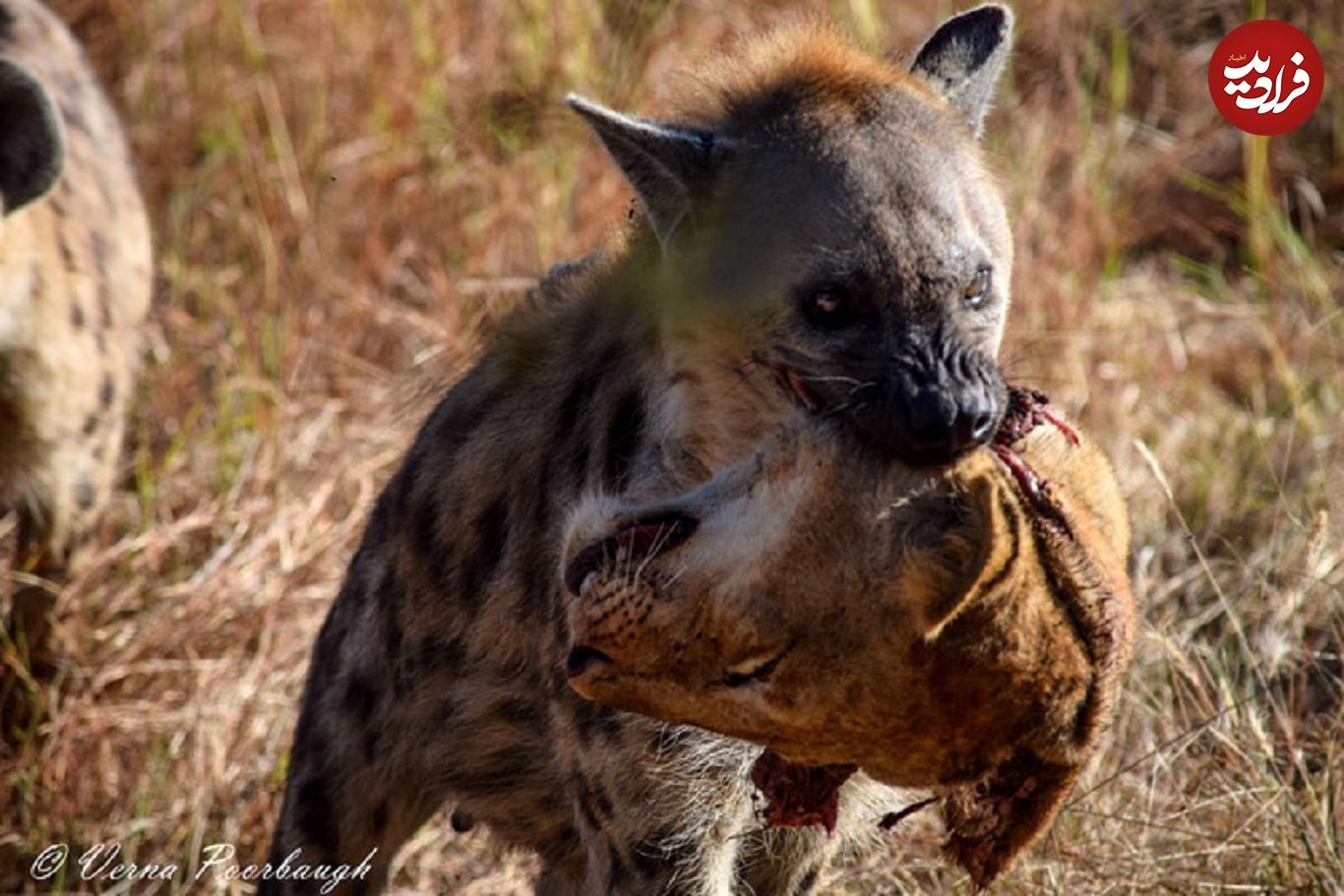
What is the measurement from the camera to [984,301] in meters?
2.81

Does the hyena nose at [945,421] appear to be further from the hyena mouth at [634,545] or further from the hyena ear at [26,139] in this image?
the hyena ear at [26,139]

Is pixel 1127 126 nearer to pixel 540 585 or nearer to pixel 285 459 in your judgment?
pixel 285 459

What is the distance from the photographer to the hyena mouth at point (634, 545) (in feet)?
7.38

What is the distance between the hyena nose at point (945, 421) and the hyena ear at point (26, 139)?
258 centimetres

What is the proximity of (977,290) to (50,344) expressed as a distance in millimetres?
2395

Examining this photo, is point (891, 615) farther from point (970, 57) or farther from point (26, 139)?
point (26, 139)

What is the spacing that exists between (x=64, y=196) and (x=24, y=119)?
0.33 meters

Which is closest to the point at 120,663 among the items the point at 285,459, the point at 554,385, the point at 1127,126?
the point at 285,459

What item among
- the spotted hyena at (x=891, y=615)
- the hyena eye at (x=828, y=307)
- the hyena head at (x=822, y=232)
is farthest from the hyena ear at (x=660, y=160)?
the spotted hyena at (x=891, y=615)

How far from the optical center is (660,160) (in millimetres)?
2932

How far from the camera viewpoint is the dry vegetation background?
362 centimetres

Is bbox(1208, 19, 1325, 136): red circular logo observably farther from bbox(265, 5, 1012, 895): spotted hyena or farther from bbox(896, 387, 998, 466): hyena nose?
bbox(896, 387, 998, 466): hyena nose

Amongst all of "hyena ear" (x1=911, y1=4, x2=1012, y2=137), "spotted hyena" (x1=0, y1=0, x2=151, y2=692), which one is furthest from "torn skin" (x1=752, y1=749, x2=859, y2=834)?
"spotted hyena" (x1=0, y1=0, x2=151, y2=692)

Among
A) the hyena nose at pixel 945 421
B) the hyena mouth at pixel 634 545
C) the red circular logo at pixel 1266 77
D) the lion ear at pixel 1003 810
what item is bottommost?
the red circular logo at pixel 1266 77
